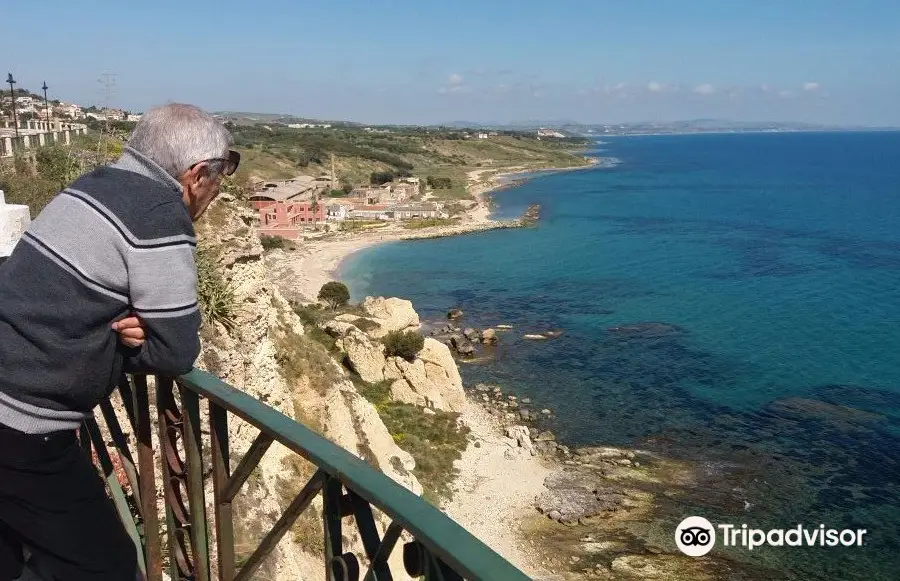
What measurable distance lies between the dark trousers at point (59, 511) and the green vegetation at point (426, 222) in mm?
83333

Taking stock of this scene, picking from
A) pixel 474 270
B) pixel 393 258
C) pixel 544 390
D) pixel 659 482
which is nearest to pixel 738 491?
pixel 659 482

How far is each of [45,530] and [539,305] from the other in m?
48.9

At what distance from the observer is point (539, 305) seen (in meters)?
50.7

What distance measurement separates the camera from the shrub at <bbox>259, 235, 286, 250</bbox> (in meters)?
67.1

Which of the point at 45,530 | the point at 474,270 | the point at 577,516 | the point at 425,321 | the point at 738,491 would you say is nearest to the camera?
the point at 45,530

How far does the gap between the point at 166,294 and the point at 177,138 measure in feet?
2.00

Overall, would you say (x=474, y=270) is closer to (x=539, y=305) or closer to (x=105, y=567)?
(x=539, y=305)

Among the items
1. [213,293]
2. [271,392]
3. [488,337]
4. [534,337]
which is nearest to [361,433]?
[271,392]

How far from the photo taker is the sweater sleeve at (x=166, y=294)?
7.16ft

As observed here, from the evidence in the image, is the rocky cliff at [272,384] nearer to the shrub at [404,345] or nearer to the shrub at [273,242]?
the shrub at [404,345]

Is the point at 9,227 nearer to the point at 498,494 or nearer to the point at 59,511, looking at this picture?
the point at 59,511

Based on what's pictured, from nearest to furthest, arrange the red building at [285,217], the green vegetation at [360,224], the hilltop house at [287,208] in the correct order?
1. the red building at [285,217]
2. the hilltop house at [287,208]
3. the green vegetation at [360,224]

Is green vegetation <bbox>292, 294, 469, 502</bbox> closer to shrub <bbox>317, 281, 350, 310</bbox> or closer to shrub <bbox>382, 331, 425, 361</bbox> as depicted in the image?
shrub <bbox>382, 331, 425, 361</bbox>

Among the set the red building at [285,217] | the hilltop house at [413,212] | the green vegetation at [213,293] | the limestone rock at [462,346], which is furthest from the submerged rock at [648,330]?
the hilltop house at [413,212]
